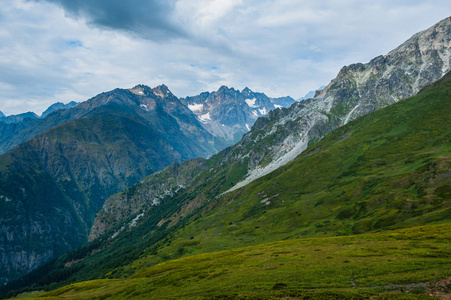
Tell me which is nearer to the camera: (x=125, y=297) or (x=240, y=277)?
(x=240, y=277)

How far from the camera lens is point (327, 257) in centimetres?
6012

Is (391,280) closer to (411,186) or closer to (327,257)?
(327,257)

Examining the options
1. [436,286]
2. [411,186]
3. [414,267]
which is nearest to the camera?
[436,286]

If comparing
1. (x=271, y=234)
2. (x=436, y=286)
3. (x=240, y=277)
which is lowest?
(x=271, y=234)

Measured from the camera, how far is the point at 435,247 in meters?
55.2

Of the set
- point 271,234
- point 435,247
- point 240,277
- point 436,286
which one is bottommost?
point 271,234

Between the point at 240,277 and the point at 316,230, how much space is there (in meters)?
95.9

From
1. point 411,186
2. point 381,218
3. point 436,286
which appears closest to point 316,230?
point 381,218

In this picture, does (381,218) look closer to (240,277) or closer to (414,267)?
(414,267)

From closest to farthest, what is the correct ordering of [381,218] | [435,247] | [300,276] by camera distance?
[300,276] < [435,247] < [381,218]

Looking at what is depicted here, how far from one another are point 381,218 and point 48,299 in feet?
419

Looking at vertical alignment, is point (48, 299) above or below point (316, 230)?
above

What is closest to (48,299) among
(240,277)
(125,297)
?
(125,297)

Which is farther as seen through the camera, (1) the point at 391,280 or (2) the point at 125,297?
(2) the point at 125,297
